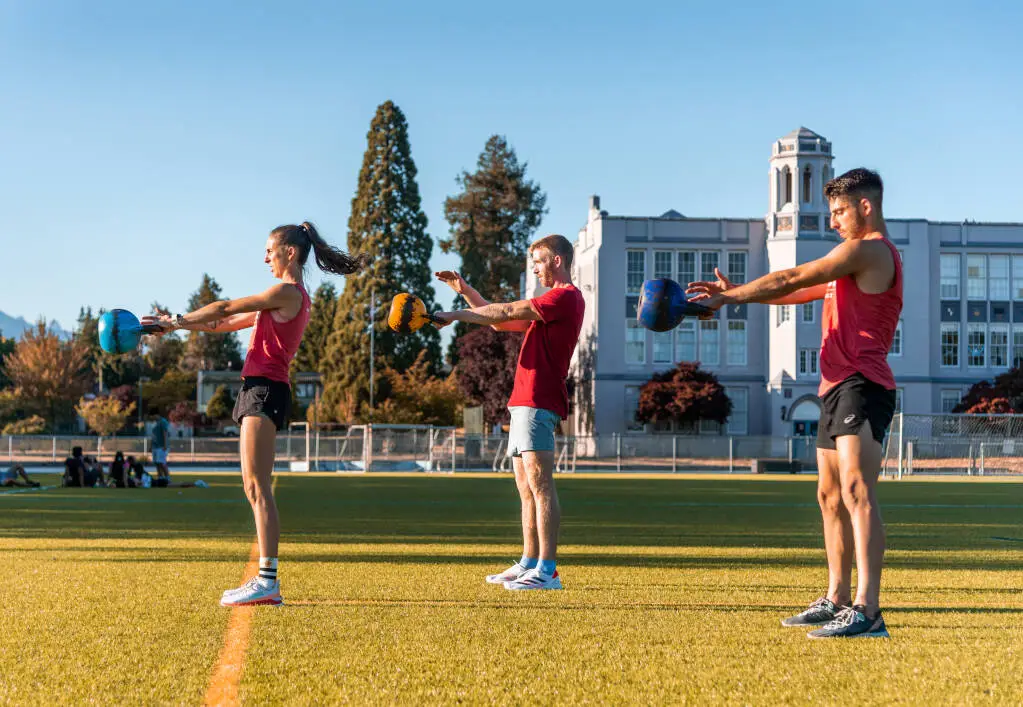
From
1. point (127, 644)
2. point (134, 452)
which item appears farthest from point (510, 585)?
point (134, 452)

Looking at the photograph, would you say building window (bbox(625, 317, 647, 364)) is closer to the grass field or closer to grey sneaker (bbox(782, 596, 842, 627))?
the grass field

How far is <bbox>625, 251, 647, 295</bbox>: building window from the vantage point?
59938mm

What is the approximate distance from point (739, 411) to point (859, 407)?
181 feet

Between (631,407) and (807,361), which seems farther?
(631,407)

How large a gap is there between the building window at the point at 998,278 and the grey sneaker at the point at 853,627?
59.9 metres

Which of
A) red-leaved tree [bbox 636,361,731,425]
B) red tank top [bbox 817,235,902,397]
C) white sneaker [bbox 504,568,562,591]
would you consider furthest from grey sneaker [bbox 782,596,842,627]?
red-leaved tree [bbox 636,361,731,425]

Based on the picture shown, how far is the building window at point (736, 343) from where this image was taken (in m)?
60.0

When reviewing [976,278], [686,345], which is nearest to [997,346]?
[976,278]

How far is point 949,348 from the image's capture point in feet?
198

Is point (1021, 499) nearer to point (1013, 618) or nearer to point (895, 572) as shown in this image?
point (895, 572)

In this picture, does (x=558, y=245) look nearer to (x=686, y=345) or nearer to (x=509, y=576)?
(x=509, y=576)

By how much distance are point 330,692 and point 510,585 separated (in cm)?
285

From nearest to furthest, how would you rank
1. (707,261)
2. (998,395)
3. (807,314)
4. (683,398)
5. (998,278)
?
(998,395) → (683,398) → (807,314) → (707,261) → (998,278)

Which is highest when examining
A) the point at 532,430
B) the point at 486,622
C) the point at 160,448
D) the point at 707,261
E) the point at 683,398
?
the point at 707,261
